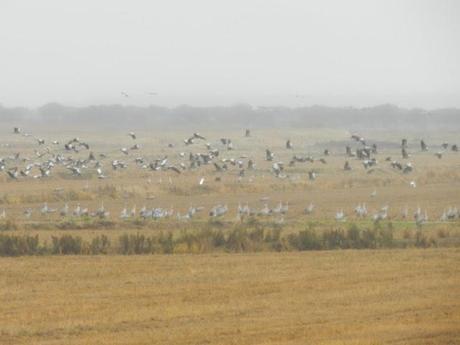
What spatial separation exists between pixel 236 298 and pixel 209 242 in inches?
363

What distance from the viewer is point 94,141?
11356 cm

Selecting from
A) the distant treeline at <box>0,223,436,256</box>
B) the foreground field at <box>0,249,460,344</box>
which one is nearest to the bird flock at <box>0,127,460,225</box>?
the distant treeline at <box>0,223,436,256</box>

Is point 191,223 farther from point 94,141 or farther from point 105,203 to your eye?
point 94,141

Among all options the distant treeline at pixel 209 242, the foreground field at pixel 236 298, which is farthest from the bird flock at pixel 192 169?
the foreground field at pixel 236 298

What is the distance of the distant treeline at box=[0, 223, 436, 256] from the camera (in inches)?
1146

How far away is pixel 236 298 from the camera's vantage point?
21.2 meters

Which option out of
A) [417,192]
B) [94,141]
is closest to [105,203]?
[417,192]

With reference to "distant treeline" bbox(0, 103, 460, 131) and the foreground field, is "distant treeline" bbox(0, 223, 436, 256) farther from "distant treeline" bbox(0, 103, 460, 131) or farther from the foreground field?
"distant treeline" bbox(0, 103, 460, 131)

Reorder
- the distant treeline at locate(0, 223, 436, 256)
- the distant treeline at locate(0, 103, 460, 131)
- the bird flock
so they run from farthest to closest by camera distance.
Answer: the distant treeline at locate(0, 103, 460, 131)
the bird flock
the distant treeline at locate(0, 223, 436, 256)

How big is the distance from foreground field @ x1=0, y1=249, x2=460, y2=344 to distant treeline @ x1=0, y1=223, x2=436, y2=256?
4.52ft

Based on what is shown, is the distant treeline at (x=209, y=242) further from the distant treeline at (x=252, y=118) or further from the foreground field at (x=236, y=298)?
the distant treeline at (x=252, y=118)

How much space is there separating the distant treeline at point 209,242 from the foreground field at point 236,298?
138 centimetres

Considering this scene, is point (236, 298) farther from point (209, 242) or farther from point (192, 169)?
point (192, 169)

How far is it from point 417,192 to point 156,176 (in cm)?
1616
